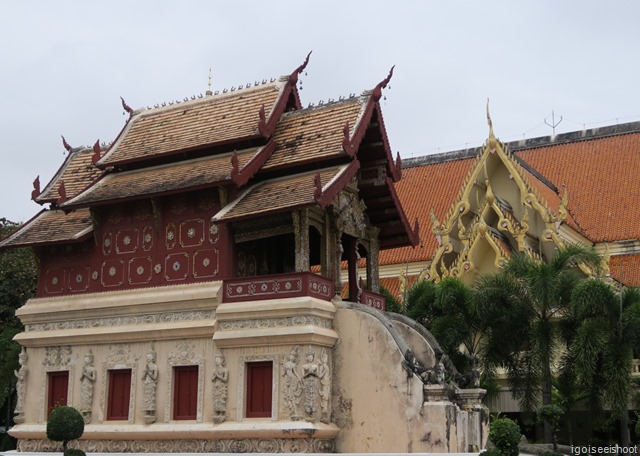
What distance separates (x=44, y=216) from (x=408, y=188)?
18.2 m

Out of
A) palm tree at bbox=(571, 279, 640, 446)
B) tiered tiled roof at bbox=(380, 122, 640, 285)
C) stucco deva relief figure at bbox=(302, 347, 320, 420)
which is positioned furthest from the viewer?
tiered tiled roof at bbox=(380, 122, 640, 285)

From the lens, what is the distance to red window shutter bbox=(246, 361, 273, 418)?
1691cm

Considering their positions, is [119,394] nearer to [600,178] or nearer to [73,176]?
[73,176]

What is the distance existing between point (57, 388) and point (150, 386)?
8.44 ft

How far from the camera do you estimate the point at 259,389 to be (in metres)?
17.0

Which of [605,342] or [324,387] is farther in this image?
[605,342]

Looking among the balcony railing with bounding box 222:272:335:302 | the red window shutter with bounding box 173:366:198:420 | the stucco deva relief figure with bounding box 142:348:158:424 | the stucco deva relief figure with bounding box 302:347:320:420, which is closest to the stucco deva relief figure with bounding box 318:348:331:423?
the stucco deva relief figure with bounding box 302:347:320:420

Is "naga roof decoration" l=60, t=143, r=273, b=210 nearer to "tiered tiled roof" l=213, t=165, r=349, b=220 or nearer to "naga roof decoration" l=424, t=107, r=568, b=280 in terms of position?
"tiered tiled roof" l=213, t=165, r=349, b=220

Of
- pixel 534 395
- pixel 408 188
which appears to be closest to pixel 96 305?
pixel 534 395

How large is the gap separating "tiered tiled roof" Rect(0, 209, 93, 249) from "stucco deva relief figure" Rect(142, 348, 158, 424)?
3071 millimetres

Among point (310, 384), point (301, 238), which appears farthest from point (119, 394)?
point (301, 238)

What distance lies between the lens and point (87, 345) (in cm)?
1903

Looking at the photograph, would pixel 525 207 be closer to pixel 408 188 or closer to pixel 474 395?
pixel 408 188

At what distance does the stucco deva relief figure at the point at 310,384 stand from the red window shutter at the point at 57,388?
5632mm
